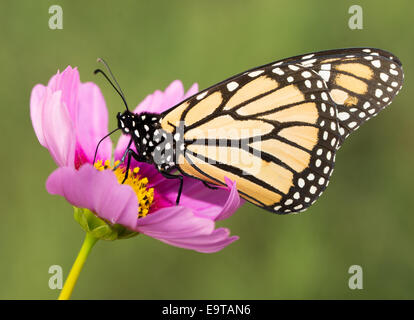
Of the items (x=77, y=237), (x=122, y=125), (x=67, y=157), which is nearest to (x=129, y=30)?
(x=77, y=237)

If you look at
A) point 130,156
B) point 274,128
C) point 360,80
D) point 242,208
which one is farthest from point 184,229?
point 242,208

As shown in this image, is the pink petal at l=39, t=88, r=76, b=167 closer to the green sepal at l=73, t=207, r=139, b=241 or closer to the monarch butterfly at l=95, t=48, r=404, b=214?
the green sepal at l=73, t=207, r=139, b=241

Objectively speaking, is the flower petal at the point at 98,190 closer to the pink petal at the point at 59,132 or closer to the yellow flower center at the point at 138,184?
the pink petal at the point at 59,132

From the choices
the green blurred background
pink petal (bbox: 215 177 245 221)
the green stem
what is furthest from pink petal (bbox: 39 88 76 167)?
the green blurred background

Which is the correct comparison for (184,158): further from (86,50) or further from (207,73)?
(86,50)

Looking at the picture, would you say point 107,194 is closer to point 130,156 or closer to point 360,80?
point 130,156
